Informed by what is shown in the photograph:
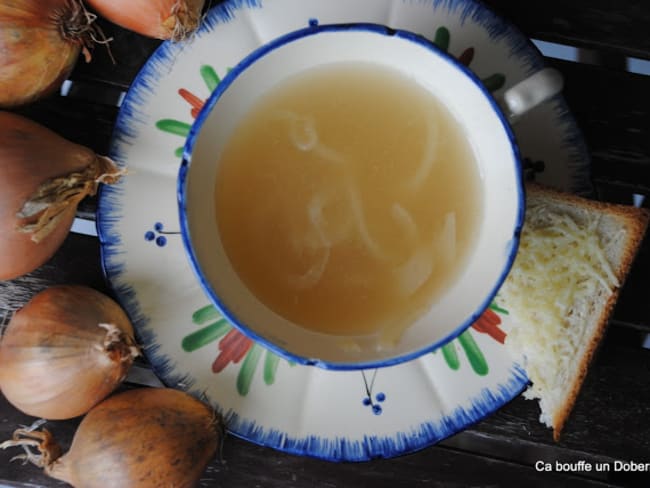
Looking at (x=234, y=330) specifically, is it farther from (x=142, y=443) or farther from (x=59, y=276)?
(x=59, y=276)

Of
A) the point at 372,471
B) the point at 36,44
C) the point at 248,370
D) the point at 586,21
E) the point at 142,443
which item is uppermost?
the point at 586,21

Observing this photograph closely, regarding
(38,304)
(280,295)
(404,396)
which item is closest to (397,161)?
(280,295)

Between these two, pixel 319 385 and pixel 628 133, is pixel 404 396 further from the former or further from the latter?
pixel 628 133

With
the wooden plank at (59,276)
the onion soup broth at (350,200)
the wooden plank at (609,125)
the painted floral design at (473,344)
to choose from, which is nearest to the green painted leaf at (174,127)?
the onion soup broth at (350,200)

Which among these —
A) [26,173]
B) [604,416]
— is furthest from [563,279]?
[26,173]

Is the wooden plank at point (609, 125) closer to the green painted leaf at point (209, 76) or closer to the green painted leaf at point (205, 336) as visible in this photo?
the green painted leaf at point (209, 76)

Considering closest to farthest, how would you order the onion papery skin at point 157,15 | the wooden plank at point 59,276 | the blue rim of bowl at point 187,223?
the blue rim of bowl at point 187,223
the onion papery skin at point 157,15
the wooden plank at point 59,276

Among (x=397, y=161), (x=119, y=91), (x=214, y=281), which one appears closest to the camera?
(x=214, y=281)
